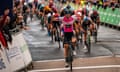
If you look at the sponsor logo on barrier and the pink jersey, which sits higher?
the pink jersey

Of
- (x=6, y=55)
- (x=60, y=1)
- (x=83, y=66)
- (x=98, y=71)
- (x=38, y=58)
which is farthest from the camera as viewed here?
(x=60, y=1)

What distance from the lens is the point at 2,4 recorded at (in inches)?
661

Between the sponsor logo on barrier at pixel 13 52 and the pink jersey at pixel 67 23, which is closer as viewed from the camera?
the sponsor logo on barrier at pixel 13 52

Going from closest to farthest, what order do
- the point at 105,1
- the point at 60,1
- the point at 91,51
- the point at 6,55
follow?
1. the point at 6,55
2. the point at 91,51
3. the point at 105,1
4. the point at 60,1

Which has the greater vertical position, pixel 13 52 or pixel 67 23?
→ pixel 67 23

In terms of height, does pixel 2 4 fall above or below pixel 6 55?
above

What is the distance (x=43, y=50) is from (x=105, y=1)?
19761mm

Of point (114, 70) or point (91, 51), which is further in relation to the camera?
point (91, 51)

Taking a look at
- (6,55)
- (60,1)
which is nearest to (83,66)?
(6,55)

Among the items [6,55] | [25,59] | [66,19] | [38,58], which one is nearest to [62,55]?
[38,58]

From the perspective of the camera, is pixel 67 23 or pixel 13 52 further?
pixel 67 23

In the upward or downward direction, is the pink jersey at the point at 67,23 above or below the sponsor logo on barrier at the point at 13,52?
→ above

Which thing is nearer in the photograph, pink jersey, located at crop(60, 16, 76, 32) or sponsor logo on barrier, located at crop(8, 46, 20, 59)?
sponsor logo on barrier, located at crop(8, 46, 20, 59)

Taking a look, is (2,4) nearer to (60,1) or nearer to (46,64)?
(46,64)
